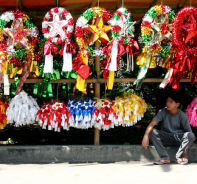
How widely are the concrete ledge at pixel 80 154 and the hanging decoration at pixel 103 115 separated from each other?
374 millimetres

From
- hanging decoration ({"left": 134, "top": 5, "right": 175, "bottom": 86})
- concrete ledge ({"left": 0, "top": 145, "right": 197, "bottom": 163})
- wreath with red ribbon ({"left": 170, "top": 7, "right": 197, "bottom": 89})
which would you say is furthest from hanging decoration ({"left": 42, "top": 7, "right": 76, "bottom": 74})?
wreath with red ribbon ({"left": 170, "top": 7, "right": 197, "bottom": 89})

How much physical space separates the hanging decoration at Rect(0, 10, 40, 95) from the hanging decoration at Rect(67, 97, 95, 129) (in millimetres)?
864

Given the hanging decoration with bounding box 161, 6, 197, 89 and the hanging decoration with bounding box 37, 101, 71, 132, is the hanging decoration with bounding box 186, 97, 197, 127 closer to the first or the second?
the hanging decoration with bounding box 161, 6, 197, 89

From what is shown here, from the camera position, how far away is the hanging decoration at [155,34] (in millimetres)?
4305

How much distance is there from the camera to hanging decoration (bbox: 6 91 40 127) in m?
4.40

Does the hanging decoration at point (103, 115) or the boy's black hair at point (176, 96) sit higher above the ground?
the boy's black hair at point (176, 96)

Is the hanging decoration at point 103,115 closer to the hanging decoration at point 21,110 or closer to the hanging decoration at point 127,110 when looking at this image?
the hanging decoration at point 127,110
